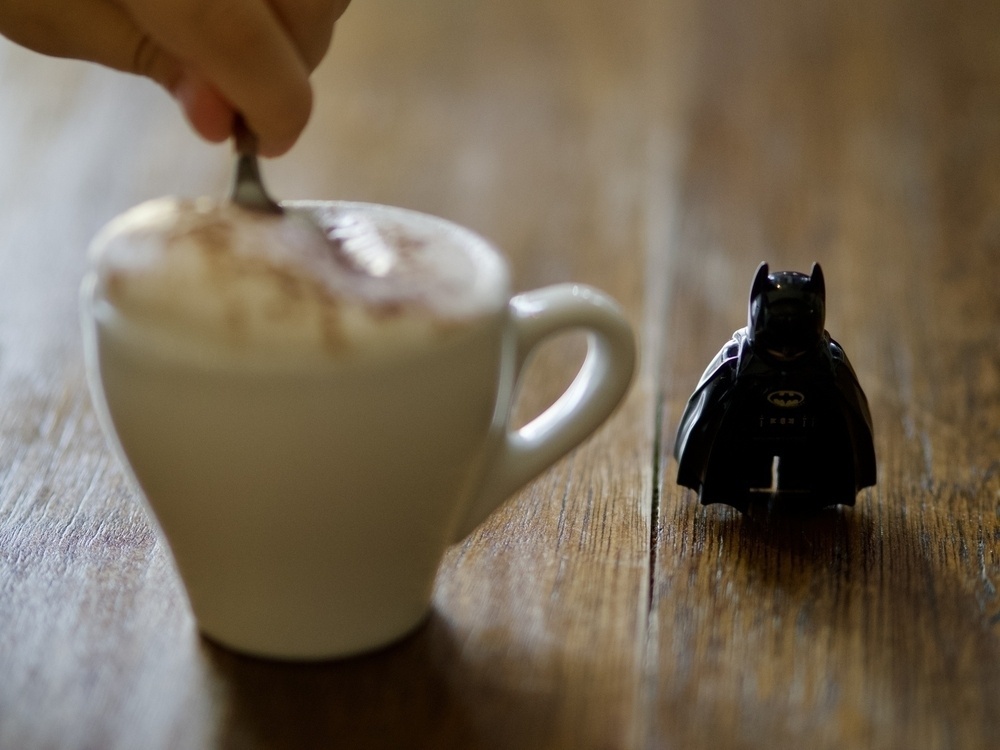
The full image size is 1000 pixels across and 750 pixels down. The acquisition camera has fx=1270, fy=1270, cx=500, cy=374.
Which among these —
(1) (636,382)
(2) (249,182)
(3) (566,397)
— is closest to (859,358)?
(1) (636,382)

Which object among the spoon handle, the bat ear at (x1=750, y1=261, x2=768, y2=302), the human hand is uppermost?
the human hand

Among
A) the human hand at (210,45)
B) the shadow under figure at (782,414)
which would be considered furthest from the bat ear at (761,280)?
the human hand at (210,45)

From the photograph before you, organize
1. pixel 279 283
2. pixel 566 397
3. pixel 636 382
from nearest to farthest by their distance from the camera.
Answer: pixel 279 283
pixel 566 397
pixel 636 382

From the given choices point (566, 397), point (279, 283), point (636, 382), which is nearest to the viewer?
point (279, 283)

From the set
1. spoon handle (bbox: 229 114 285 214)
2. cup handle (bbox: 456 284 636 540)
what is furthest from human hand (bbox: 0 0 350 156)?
cup handle (bbox: 456 284 636 540)

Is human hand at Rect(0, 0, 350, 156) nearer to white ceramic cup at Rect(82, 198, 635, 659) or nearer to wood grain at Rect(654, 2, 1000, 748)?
white ceramic cup at Rect(82, 198, 635, 659)

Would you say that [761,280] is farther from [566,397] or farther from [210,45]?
[210,45]
